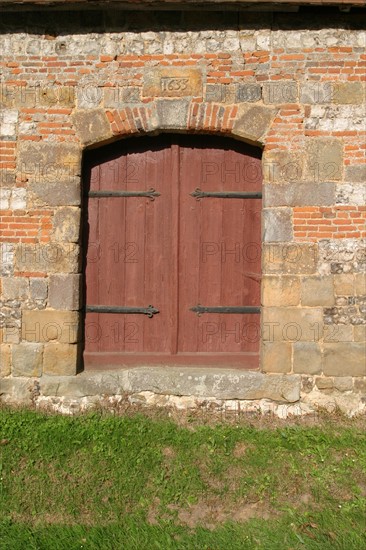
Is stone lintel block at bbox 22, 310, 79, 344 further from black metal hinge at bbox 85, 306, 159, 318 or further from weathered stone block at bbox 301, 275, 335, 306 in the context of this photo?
weathered stone block at bbox 301, 275, 335, 306

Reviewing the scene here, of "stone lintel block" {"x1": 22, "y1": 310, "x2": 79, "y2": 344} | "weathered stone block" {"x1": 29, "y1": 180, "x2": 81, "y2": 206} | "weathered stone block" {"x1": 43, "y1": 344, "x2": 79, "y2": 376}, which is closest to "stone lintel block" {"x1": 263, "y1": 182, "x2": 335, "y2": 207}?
"weathered stone block" {"x1": 29, "y1": 180, "x2": 81, "y2": 206}

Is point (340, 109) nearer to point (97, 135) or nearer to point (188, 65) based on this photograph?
point (188, 65)

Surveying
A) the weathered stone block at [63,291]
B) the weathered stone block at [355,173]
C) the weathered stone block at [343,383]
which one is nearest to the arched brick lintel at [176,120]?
the weathered stone block at [355,173]

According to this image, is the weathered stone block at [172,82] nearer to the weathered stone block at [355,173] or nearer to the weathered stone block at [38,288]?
the weathered stone block at [355,173]

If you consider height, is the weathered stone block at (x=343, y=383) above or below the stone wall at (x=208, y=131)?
below

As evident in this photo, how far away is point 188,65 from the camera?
5.29m

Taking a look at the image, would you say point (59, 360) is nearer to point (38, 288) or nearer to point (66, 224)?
point (38, 288)

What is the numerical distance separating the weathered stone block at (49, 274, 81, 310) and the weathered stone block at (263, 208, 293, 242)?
6.55 ft

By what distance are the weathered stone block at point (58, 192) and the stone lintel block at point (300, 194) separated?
1926 mm

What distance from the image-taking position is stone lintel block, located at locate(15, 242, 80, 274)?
17.6 feet

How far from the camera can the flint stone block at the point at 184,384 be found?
5.27 m

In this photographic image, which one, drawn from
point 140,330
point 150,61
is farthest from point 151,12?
point 140,330

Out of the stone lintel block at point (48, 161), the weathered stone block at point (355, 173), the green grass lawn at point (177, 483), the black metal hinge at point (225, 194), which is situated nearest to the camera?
the green grass lawn at point (177, 483)

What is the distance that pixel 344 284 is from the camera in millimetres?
5242
